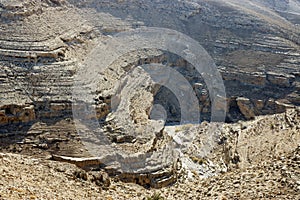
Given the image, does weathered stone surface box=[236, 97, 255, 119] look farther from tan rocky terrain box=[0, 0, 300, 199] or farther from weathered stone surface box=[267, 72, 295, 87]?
weathered stone surface box=[267, 72, 295, 87]

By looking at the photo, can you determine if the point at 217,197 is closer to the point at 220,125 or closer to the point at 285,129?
the point at 285,129

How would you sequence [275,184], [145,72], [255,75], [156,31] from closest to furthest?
[275,184] → [145,72] → [255,75] → [156,31]

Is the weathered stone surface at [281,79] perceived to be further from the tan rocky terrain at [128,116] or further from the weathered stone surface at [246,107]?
the weathered stone surface at [246,107]

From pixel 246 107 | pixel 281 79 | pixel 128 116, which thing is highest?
pixel 281 79

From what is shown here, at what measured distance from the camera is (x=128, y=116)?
19.7m

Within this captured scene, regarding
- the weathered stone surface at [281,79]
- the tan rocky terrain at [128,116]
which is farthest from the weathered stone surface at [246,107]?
the weathered stone surface at [281,79]

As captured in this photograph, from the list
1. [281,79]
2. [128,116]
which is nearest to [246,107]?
[281,79]

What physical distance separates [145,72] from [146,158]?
11903mm

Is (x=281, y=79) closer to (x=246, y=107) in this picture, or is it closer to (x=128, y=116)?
(x=246, y=107)

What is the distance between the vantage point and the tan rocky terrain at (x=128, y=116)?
11.9 metres

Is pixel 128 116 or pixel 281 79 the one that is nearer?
pixel 128 116

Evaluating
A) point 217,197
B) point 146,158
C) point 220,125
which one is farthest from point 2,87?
point 220,125

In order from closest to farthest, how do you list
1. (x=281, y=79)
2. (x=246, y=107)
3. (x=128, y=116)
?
(x=128, y=116) → (x=246, y=107) → (x=281, y=79)

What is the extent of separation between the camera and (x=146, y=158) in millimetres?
16219
